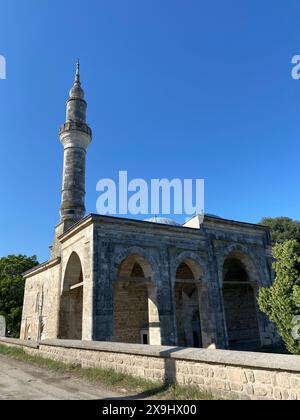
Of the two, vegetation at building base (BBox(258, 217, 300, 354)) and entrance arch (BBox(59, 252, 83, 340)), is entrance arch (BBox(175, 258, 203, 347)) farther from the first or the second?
vegetation at building base (BBox(258, 217, 300, 354))

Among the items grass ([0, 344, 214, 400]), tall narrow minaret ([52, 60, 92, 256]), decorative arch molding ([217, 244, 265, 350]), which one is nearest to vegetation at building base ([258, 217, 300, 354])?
grass ([0, 344, 214, 400])

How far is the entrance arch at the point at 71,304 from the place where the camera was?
13.9 metres

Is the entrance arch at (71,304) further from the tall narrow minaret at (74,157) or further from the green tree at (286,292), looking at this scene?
the green tree at (286,292)

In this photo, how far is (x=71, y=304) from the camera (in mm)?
14352

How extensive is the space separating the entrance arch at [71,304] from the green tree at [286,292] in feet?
29.4

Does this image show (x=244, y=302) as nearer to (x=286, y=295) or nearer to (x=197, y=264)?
(x=197, y=264)

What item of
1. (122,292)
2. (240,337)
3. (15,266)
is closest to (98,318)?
(122,292)

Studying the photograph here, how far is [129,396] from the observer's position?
5.20 m

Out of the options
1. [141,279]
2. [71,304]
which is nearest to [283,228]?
[141,279]

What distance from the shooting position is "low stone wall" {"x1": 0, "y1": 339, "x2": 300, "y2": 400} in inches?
149

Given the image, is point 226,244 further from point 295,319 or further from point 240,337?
point 295,319

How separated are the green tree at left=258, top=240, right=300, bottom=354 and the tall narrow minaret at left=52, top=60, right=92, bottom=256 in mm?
12147

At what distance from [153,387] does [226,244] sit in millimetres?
10835
